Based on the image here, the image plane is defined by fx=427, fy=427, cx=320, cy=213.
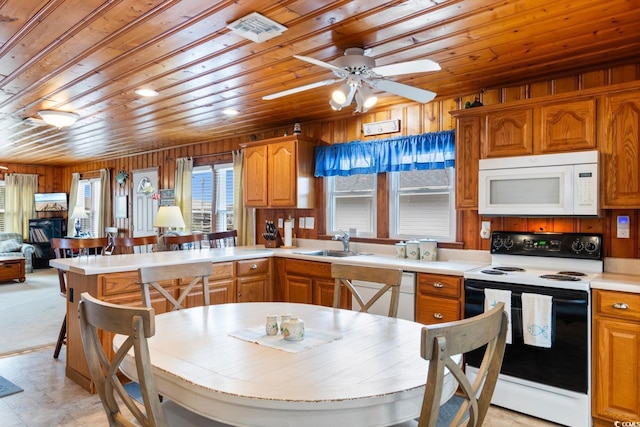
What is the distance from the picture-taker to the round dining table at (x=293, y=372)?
1.22 metres

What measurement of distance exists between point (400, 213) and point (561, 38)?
213cm

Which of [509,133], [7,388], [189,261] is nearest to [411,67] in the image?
[509,133]

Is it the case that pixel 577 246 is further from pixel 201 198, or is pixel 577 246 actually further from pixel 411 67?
pixel 201 198

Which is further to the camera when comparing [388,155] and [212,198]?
[212,198]

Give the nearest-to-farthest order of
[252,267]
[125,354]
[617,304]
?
1. [125,354]
2. [617,304]
3. [252,267]

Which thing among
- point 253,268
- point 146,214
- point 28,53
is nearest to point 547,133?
point 253,268

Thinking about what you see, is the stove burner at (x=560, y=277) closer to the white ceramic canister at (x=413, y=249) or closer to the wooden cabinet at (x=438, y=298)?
the wooden cabinet at (x=438, y=298)

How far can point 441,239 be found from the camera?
13.1 ft

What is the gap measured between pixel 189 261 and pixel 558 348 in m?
2.82

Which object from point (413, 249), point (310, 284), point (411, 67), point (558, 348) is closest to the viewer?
point (411, 67)

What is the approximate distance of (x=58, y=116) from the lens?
4469 mm

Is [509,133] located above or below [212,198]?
above

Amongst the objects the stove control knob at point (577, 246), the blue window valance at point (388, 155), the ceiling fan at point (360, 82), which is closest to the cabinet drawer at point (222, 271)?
the blue window valance at point (388, 155)

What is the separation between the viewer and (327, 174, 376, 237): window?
4.52 metres
